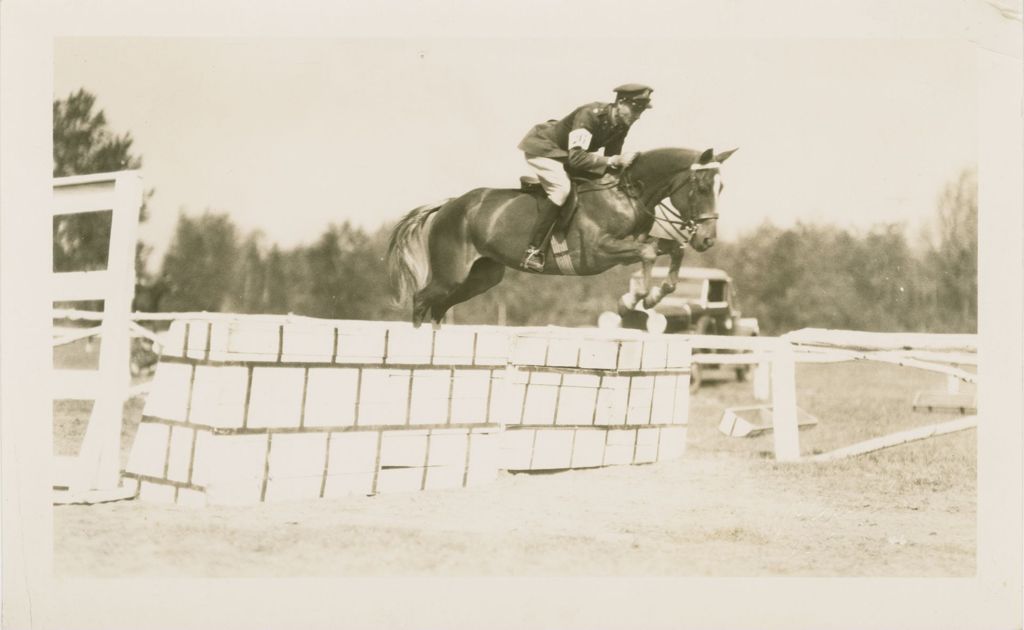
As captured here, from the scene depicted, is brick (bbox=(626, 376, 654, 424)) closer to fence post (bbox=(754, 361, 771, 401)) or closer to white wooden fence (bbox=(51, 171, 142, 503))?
fence post (bbox=(754, 361, 771, 401))

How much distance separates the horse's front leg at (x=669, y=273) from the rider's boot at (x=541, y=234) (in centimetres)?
48

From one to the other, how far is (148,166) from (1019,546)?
4.21 m

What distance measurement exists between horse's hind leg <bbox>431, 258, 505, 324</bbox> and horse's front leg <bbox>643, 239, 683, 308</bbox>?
654 millimetres

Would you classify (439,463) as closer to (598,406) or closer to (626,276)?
(598,406)

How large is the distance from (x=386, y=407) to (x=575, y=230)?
43.7 inches

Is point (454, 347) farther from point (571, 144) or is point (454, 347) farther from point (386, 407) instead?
point (571, 144)

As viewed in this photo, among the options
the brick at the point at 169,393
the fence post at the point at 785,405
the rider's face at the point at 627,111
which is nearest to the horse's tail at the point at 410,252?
the rider's face at the point at 627,111

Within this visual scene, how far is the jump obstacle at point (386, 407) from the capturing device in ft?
13.5

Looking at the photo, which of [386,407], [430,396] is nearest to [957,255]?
[430,396]

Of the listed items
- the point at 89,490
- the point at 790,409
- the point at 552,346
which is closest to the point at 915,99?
the point at 790,409

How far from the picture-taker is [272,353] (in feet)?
13.6

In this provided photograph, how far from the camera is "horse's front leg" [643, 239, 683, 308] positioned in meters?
4.41

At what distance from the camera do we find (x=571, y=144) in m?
4.36

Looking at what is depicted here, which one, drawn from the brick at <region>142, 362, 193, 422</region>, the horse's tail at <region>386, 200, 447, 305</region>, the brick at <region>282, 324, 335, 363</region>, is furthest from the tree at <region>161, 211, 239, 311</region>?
the horse's tail at <region>386, 200, 447, 305</region>
